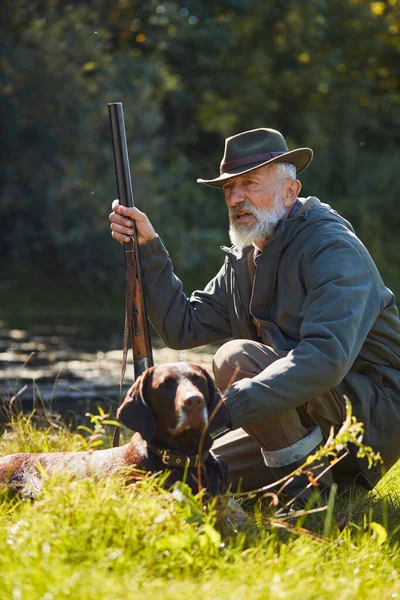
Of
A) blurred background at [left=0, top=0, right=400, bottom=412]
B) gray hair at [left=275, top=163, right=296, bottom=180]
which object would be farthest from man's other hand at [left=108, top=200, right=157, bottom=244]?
blurred background at [left=0, top=0, right=400, bottom=412]

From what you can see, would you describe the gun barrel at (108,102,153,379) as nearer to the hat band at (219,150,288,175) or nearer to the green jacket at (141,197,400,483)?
the green jacket at (141,197,400,483)

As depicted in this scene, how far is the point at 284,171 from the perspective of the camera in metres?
5.27

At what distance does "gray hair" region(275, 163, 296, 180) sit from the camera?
525 cm

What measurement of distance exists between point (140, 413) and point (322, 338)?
98 centimetres

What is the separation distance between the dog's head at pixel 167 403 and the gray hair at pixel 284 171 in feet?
5.30

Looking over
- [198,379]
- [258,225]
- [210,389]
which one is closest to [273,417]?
[210,389]

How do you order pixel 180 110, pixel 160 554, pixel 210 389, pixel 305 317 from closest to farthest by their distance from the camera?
1. pixel 160 554
2. pixel 210 389
3. pixel 305 317
4. pixel 180 110

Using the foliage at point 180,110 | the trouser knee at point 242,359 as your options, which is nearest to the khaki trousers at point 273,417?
the trouser knee at point 242,359

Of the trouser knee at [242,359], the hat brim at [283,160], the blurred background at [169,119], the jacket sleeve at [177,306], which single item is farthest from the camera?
the blurred background at [169,119]

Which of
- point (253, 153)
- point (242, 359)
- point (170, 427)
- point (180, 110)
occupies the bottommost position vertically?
point (180, 110)

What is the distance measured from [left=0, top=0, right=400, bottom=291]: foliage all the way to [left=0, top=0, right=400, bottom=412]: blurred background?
39 millimetres

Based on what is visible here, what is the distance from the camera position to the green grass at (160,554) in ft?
10.2

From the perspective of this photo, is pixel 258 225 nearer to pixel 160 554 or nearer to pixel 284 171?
pixel 284 171

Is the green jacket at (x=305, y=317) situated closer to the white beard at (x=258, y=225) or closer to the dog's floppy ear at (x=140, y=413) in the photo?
the white beard at (x=258, y=225)
